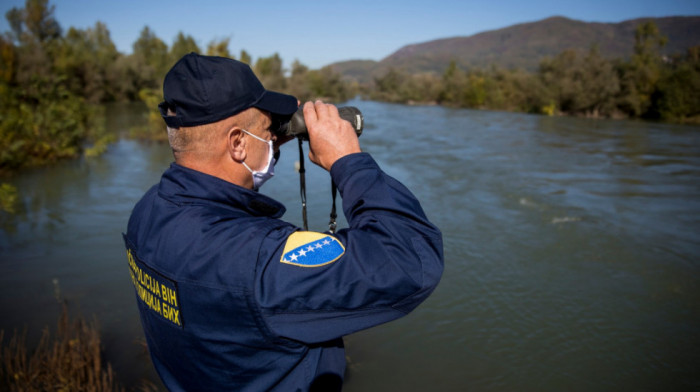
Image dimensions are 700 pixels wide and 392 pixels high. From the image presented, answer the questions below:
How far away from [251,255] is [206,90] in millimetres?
478

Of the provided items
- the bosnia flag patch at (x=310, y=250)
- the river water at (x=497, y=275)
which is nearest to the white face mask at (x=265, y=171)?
the bosnia flag patch at (x=310, y=250)

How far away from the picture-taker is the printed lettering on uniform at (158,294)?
1174 millimetres

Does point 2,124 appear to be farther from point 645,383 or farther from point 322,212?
point 645,383

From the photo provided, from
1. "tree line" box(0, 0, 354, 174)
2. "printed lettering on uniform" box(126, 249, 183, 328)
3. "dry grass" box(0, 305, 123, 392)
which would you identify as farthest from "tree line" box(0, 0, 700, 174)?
"printed lettering on uniform" box(126, 249, 183, 328)

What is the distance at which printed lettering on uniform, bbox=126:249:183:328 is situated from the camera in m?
1.17

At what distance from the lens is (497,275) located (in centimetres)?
626

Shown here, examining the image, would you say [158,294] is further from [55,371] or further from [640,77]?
[640,77]

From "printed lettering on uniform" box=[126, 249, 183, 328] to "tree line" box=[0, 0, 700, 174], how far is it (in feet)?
37.5

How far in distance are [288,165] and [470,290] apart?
29.6 ft

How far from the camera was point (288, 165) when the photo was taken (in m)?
13.9

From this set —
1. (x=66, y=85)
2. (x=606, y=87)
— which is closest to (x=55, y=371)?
(x=66, y=85)

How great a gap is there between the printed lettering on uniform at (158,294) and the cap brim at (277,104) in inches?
22.5

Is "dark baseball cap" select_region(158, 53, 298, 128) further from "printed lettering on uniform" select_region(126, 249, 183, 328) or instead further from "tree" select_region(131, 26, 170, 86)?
"tree" select_region(131, 26, 170, 86)

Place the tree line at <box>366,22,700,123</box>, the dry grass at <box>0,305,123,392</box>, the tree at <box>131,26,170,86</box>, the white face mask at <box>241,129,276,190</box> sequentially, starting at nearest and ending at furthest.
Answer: the white face mask at <box>241,129,276,190</box>
the dry grass at <box>0,305,123,392</box>
the tree line at <box>366,22,700,123</box>
the tree at <box>131,26,170,86</box>
